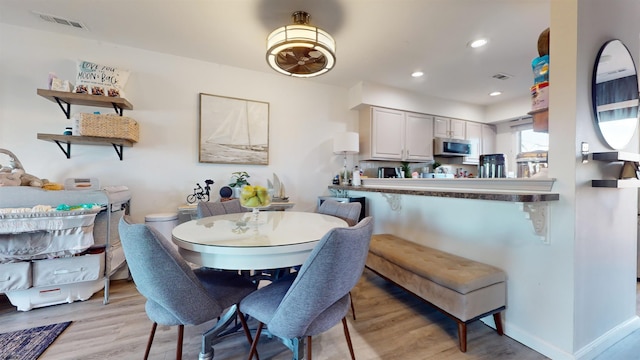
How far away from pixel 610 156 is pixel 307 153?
293cm

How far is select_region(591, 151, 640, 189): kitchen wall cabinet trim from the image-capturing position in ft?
4.76

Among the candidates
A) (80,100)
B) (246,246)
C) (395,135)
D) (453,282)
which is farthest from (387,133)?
(80,100)

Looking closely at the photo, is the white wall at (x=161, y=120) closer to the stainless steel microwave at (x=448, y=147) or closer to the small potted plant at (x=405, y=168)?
the small potted plant at (x=405, y=168)

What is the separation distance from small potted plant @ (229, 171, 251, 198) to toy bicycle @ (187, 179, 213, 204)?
0.89 ft

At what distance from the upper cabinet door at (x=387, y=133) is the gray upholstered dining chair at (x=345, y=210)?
1764 millimetres

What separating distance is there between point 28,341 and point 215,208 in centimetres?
139

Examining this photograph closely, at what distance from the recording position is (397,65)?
3078 millimetres

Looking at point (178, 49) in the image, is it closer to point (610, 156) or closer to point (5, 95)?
point (5, 95)

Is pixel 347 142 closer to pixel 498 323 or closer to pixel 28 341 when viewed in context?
pixel 498 323

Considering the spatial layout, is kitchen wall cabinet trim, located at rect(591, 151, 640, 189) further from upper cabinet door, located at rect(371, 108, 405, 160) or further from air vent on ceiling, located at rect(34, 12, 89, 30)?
air vent on ceiling, located at rect(34, 12, 89, 30)

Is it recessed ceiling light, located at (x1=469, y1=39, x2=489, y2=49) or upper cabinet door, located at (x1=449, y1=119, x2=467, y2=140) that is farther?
upper cabinet door, located at (x1=449, y1=119, x2=467, y2=140)

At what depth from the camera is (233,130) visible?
124 inches

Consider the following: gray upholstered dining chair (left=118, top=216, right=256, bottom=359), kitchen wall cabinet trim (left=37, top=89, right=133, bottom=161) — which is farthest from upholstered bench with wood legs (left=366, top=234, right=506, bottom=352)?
kitchen wall cabinet trim (left=37, top=89, right=133, bottom=161)

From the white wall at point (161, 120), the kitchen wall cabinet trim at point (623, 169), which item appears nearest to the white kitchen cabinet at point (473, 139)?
the white wall at point (161, 120)
